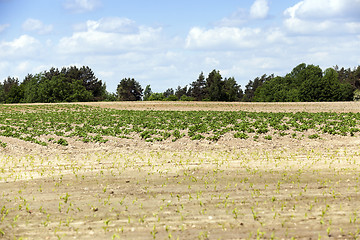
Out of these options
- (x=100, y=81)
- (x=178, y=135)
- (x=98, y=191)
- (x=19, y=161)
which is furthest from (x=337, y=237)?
(x=100, y=81)

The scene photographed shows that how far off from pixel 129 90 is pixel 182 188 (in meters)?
135

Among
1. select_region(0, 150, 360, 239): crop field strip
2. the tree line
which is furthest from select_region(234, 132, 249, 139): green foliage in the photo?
the tree line

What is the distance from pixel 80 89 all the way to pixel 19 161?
102 metres

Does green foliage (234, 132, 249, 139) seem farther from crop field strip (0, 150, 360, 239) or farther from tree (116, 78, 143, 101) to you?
tree (116, 78, 143, 101)

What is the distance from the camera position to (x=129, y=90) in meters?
145

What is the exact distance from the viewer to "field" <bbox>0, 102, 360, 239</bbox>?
9.22m

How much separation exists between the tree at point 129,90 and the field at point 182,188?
121m

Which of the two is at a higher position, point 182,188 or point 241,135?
point 241,135

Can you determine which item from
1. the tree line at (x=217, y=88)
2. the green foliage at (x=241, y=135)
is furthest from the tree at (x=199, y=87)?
the green foliage at (x=241, y=135)

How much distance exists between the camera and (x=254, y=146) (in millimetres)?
21047

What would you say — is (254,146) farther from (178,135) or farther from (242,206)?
(242,206)

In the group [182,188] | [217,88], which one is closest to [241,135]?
[182,188]

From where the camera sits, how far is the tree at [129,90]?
14312 cm

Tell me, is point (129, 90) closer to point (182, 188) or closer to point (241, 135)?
point (241, 135)
